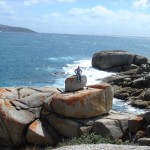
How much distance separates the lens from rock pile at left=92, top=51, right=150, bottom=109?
38388 mm

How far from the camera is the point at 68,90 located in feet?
79.7

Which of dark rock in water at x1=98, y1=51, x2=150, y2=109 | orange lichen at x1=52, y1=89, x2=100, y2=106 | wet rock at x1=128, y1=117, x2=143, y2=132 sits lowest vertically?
dark rock in water at x1=98, y1=51, x2=150, y2=109

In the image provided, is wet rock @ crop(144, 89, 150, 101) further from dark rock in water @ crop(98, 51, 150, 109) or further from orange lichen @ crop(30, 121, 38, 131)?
orange lichen @ crop(30, 121, 38, 131)

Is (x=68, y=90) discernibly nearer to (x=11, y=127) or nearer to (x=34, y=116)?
(x=34, y=116)

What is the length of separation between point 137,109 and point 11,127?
1601 centimetres

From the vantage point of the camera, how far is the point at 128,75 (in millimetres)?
48719

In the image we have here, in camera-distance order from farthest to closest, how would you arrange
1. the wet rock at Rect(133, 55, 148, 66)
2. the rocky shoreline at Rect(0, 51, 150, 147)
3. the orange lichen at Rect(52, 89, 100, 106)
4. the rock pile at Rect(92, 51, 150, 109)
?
the wet rock at Rect(133, 55, 148, 66), the rock pile at Rect(92, 51, 150, 109), the orange lichen at Rect(52, 89, 100, 106), the rocky shoreline at Rect(0, 51, 150, 147)

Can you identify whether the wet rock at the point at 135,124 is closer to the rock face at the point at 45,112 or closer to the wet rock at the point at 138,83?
the rock face at the point at 45,112

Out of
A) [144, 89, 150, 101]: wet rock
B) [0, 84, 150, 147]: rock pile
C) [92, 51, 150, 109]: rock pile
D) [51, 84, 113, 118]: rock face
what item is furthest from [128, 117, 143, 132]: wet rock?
[144, 89, 150, 101]: wet rock

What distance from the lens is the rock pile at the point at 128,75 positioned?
38388 millimetres

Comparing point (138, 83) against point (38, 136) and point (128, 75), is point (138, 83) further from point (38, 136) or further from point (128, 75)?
point (38, 136)

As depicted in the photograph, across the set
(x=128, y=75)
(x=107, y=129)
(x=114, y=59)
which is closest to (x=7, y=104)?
(x=107, y=129)

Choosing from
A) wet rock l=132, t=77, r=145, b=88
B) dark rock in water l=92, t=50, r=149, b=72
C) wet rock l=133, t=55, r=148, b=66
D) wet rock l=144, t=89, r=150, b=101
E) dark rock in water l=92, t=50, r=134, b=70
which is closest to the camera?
wet rock l=144, t=89, r=150, b=101

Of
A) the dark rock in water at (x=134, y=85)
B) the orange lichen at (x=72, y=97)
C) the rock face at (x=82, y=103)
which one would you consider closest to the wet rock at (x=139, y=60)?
the dark rock in water at (x=134, y=85)
